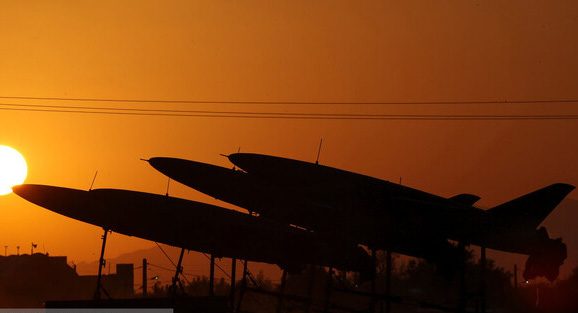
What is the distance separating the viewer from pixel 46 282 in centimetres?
10056

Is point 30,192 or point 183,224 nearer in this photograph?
point 183,224

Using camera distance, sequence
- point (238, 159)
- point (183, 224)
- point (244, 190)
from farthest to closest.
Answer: point (183, 224) → point (244, 190) → point (238, 159)

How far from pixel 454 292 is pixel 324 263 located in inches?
2546

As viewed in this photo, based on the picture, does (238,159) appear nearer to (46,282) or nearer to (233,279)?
(233,279)

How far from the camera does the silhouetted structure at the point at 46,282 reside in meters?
96.9

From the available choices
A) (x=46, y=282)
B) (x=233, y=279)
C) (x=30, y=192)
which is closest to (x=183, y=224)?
(x=233, y=279)

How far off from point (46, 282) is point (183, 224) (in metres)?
59.9

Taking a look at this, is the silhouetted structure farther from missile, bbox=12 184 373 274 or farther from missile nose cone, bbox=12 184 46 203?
missile, bbox=12 184 373 274

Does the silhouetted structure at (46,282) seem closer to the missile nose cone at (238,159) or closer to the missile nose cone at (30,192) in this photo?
the missile nose cone at (30,192)

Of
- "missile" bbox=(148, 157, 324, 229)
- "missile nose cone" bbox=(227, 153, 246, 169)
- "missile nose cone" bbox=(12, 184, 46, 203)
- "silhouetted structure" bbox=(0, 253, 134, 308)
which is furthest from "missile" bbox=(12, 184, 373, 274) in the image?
"silhouetted structure" bbox=(0, 253, 134, 308)

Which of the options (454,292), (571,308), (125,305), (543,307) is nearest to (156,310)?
(125,305)

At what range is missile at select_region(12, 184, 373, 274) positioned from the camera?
46.3 m

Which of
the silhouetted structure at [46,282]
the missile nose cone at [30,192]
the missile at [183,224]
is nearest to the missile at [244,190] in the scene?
the missile at [183,224]

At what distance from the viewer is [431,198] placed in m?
42.4
